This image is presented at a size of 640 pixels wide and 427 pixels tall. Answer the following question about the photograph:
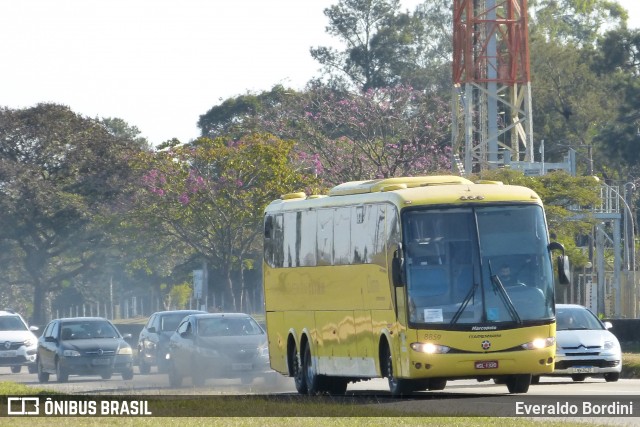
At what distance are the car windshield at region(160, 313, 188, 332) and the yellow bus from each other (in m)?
11.7

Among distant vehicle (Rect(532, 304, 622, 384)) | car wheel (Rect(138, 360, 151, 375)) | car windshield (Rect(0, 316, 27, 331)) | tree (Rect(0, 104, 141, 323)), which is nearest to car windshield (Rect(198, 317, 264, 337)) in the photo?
car wheel (Rect(138, 360, 151, 375))

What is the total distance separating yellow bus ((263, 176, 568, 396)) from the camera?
A: 72.4 ft

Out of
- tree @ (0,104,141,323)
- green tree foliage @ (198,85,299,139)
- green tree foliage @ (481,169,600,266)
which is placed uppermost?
green tree foliage @ (198,85,299,139)

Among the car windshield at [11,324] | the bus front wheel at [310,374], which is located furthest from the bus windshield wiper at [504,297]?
the car windshield at [11,324]

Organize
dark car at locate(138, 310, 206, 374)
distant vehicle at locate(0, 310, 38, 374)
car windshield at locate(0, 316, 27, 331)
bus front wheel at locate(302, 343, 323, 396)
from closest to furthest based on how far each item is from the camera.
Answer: bus front wheel at locate(302, 343, 323, 396) < dark car at locate(138, 310, 206, 374) < distant vehicle at locate(0, 310, 38, 374) < car windshield at locate(0, 316, 27, 331)

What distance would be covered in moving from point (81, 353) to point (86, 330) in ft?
5.03

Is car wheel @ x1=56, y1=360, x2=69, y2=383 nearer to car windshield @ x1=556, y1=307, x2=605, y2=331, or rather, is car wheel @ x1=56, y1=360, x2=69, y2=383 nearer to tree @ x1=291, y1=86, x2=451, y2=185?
car windshield @ x1=556, y1=307, x2=605, y2=331

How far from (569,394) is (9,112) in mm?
54174

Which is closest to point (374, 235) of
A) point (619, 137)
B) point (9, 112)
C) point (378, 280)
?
point (378, 280)

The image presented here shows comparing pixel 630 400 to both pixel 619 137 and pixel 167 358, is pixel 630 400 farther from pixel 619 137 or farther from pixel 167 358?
pixel 619 137

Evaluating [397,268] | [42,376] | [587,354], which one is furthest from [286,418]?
[42,376]

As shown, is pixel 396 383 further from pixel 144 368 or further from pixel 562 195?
pixel 562 195

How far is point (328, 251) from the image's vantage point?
25.5 m

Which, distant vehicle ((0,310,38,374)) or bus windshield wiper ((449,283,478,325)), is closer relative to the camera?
bus windshield wiper ((449,283,478,325))
